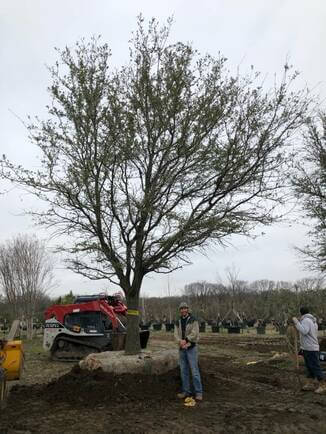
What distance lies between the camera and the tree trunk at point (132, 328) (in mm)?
10508

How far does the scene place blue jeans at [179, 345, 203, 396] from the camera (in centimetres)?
840

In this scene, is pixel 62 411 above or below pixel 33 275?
below

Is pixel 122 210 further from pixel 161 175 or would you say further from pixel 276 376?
pixel 276 376

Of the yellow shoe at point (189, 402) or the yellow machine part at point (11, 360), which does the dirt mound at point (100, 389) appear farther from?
the yellow machine part at point (11, 360)

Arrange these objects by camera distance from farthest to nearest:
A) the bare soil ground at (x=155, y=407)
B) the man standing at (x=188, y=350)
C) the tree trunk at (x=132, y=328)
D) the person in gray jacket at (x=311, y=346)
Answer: the tree trunk at (x=132, y=328), the person in gray jacket at (x=311, y=346), the man standing at (x=188, y=350), the bare soil ground at (x=155, y=407)

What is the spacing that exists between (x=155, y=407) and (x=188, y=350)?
1.14m

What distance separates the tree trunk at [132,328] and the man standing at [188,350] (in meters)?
1.93

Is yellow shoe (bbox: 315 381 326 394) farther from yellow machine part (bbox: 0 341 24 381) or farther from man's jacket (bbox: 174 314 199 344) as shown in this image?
yellow machine part (bbox: 0 341 24 381)

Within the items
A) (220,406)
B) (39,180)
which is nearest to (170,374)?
(220,406)

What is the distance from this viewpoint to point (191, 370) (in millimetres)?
8523

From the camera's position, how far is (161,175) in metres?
10.3

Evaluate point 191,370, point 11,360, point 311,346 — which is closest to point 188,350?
point 191,370

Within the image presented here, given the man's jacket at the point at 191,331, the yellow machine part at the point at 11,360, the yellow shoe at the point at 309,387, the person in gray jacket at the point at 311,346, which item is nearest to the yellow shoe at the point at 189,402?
the man's jacket at the point at 191,331

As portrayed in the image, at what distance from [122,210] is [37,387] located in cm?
383
